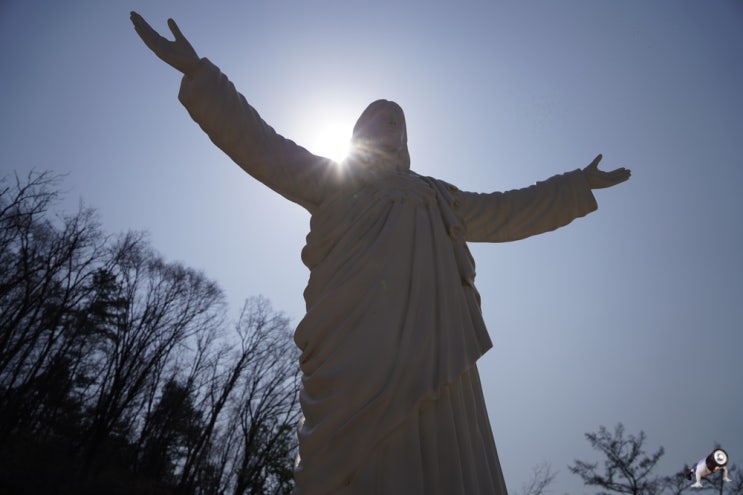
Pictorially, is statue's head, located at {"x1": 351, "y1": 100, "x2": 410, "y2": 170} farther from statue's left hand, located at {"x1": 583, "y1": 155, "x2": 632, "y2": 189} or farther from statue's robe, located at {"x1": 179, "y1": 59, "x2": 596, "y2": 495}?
statue's left hand, located at {"x1": 583, "y1": 155, "x2": 632, "y2": 189}

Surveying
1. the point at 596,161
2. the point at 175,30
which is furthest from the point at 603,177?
the point at 175,30

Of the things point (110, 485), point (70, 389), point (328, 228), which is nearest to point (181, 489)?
point (110, 485)

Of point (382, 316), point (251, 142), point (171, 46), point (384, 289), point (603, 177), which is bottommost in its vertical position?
point (382, 316)

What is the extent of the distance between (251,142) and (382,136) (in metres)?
1.17

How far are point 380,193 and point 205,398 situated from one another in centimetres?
2178

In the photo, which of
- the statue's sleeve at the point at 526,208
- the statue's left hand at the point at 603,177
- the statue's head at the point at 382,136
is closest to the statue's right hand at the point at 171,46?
the statue's head at the point at 382,136

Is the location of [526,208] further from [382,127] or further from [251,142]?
[251,142]

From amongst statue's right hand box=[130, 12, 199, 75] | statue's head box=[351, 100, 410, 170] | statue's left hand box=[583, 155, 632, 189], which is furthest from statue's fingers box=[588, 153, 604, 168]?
statue's right hand box=[130, 12, 199, 75]

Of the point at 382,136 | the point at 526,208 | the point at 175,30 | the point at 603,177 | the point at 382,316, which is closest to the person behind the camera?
the point at 382,316

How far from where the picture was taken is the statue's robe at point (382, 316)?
87.2 inches

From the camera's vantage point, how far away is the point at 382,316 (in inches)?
104

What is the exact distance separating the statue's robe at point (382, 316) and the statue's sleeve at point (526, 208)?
2 cm

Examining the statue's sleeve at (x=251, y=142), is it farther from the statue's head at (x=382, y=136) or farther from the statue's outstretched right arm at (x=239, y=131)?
the statue's head at (x=382, y=136)

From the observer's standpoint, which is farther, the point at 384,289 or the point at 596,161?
the point at 596,161
